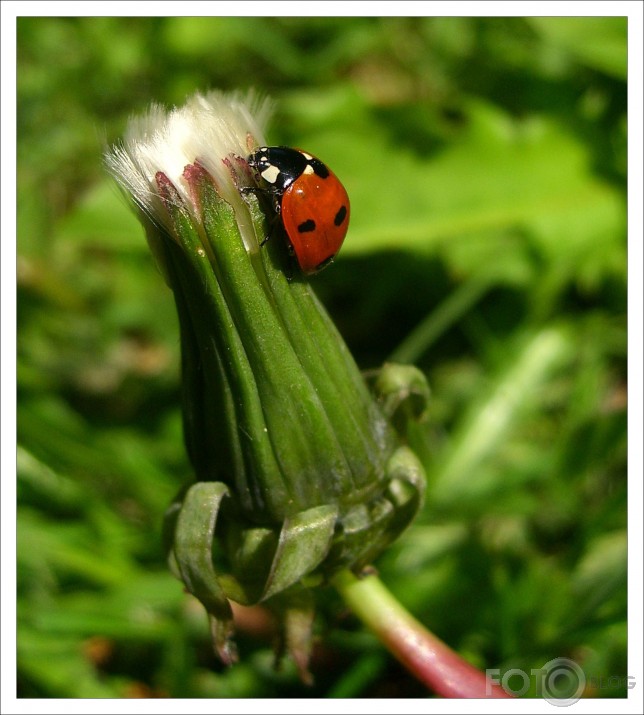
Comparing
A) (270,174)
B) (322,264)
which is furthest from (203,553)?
(270,174)

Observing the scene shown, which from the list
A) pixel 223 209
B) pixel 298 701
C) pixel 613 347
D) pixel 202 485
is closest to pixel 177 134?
pixel 223 209

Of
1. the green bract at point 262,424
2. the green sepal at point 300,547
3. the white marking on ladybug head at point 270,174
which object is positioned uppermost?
the white marking on ladybug head at point 270,174

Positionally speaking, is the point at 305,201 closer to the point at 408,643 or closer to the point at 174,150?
the point at 174,150

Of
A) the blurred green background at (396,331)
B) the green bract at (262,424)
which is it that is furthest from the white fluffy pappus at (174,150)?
the blurred green background at (396,331)

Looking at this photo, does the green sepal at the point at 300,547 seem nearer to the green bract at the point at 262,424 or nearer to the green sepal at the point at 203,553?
the green bract at the point at 262,424

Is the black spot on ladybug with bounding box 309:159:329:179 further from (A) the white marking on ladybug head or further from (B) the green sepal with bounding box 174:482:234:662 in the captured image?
(B) the green sepal with bounding box 174:482:234:662

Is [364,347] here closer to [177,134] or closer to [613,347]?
[613,347]
